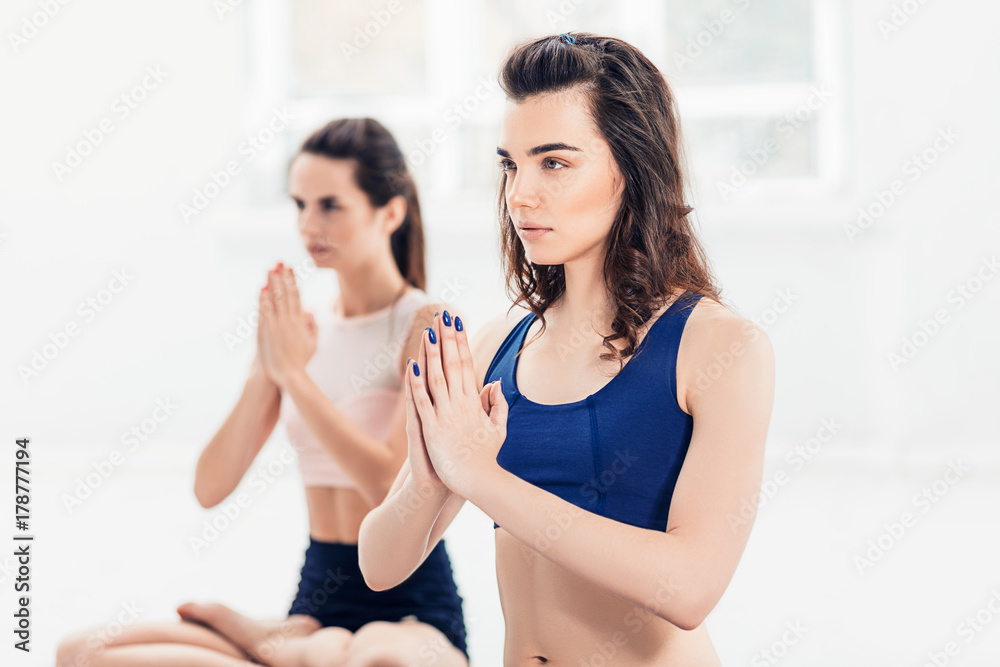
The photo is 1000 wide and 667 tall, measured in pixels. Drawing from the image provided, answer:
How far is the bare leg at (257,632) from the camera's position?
1587 mm

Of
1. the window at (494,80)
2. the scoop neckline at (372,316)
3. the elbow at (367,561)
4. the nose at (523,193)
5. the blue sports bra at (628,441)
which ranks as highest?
the window at (494,80)

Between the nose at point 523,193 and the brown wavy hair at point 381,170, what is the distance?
0.85 m

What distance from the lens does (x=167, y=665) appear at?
1.55 m

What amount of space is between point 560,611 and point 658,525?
0.59 feet

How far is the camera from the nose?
1152 millimetres

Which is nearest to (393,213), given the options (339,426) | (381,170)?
(381,170)

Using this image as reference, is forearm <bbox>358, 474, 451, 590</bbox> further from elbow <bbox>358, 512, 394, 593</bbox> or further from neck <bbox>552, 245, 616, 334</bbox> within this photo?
neck <bbox>552, 245, 616, 334</bbox>

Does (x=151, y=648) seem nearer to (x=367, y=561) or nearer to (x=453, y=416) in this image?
(x=367, y=561)

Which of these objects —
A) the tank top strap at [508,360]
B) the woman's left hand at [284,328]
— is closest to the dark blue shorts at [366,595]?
the woman's left hand at [284,328]

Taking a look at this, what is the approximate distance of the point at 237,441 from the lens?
1.84m

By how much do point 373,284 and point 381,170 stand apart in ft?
0.80

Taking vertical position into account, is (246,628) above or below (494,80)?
below

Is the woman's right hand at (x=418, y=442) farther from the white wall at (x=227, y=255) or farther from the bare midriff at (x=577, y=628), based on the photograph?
the white wall at (x=227, y=255)

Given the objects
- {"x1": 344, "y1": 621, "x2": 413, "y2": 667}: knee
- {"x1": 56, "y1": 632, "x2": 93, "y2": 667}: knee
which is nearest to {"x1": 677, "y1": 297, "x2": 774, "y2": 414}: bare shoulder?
{"x1": 344, "y1": 621, "x2": 413, "y2": 667}: knee
